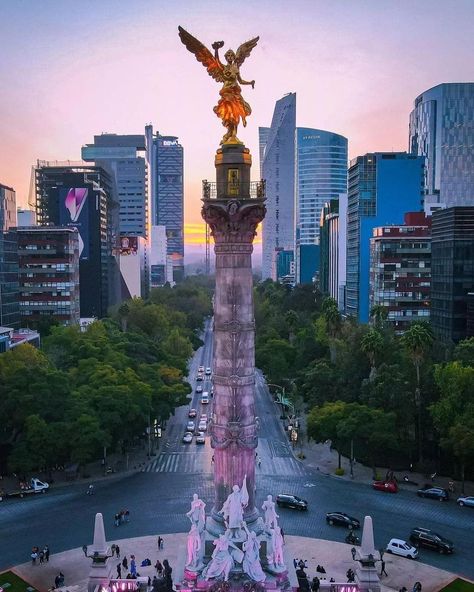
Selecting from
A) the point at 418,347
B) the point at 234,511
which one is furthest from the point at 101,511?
the point at 418,347

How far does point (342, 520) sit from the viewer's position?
5078cm

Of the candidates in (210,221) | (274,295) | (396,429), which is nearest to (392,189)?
(274,295)

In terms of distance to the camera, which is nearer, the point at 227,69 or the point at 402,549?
the point at 227,69

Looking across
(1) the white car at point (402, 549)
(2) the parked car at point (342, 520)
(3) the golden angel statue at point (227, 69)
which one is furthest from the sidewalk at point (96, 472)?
(3) the golden angel statue at point (227, 69)

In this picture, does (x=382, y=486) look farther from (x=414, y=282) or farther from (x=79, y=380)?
(x=414, y=282)

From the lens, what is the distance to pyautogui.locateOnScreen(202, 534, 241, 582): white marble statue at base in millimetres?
33562

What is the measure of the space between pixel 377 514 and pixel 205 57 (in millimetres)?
39751

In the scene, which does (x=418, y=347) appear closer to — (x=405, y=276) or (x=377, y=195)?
(x=405, y=276)

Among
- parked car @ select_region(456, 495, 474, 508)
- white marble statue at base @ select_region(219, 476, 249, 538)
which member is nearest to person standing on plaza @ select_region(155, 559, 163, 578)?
white marble statue at base @ select_region(219, 476, 249, 538)

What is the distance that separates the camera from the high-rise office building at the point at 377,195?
140 metres

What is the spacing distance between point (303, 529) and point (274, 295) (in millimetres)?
134169

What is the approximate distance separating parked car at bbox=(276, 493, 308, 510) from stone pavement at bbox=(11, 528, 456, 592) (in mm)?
5832

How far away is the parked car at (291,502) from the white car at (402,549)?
9910mm

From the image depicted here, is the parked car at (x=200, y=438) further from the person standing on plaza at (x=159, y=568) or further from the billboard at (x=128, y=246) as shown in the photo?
the billboard at (x=128, y=246)
